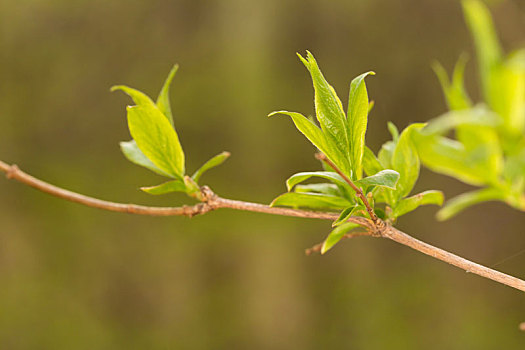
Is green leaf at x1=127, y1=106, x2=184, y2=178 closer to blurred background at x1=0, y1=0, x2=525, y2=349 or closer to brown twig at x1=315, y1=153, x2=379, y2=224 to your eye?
brown twig at x1=315, y1=153, x2=379, y2=224

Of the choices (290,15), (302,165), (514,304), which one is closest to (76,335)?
(302,165)

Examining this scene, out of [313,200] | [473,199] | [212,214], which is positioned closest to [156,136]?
[313,200]

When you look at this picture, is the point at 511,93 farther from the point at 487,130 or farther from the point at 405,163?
the point at 405,163

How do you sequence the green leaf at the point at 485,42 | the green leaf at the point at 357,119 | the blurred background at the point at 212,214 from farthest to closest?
the blurred background at the point at 212,214 < the green leaf at the point at 357,119 < the green leaf at the point at 485,42

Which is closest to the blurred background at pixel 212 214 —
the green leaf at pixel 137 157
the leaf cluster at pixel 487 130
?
the green leaf at pixel 137 157

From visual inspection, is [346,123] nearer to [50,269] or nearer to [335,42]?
[335,42]

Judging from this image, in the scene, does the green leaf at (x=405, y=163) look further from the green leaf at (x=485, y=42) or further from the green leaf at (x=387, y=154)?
the green leaf at (x=485, y=42)

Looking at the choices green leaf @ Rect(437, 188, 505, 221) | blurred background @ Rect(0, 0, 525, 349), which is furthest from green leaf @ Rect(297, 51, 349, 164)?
blurred background @ Rect(0, 0, 525, 349)
